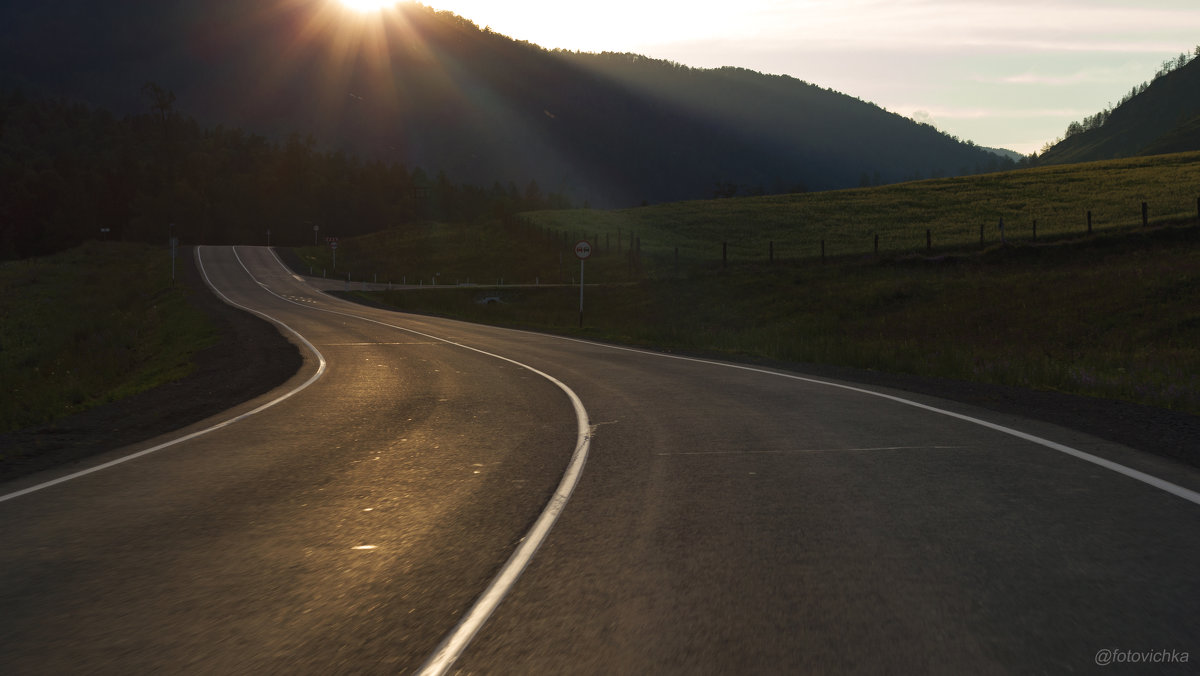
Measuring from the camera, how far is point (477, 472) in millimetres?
7293

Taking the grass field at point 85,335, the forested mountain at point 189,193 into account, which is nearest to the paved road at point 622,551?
the grass field at point 85,335

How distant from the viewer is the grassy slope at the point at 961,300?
59.8 ft

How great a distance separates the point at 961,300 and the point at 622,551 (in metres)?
30.1

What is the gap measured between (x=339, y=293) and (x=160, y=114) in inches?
6372

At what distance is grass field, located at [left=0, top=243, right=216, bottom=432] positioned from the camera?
16516mm

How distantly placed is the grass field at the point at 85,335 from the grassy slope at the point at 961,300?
13379 mm

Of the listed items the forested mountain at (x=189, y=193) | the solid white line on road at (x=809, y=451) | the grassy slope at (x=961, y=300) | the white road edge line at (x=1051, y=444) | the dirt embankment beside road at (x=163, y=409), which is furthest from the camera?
the forested mountain at (x=189, y=193)

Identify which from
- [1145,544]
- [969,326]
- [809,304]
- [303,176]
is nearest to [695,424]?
[1145,544]

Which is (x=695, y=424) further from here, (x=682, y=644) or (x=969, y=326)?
(x=969, y=326)

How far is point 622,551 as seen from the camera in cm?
490

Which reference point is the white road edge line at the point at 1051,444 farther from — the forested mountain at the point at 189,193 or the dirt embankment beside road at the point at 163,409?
A: the forested mountain at the point at 189,193

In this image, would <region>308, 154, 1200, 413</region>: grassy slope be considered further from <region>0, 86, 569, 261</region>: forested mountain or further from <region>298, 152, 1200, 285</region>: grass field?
<region>0, 86, 569, 261</region>: forested mountain

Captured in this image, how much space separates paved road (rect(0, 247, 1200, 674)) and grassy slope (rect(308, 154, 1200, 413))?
674cm

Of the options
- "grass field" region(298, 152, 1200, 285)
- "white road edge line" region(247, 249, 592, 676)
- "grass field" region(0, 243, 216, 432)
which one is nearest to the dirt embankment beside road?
"grass field" region(0, 243, 216, 432)
